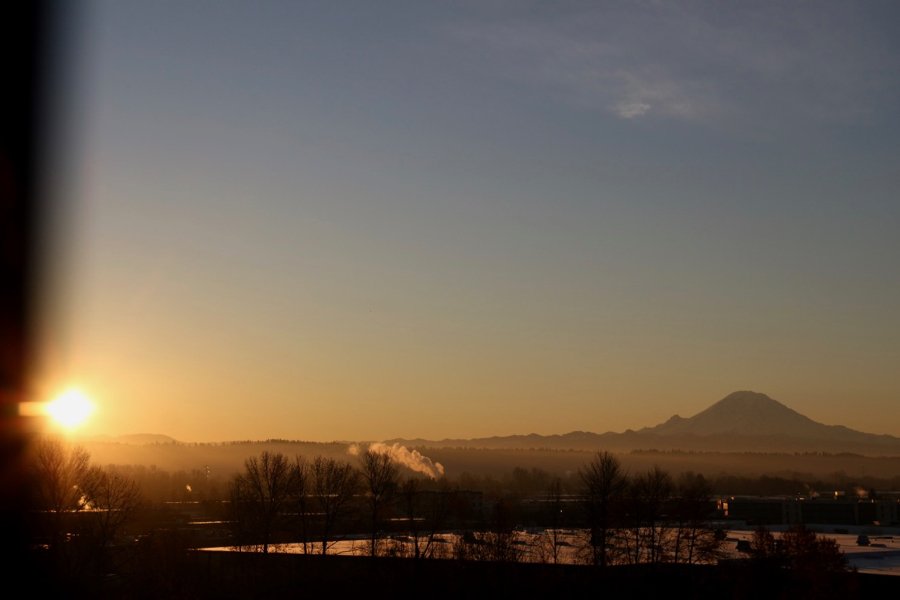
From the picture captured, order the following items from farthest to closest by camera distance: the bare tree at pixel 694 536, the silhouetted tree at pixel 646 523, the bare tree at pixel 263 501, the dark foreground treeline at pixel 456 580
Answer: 1. the bare tree at pixel 263 501
2. the silhouetted tree at pixel 646 523
3. the bare tree at pixel 694 536
4. the dark foreground treeline at pixel 456 580

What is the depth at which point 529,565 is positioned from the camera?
224 ft

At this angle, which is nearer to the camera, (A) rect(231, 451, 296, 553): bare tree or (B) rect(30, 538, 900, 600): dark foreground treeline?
(B) rect(30, 538, 900, 600): dark foreground treeline

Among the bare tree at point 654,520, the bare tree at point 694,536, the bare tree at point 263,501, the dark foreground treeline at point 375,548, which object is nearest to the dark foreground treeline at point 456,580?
the dark foreground treeline at point 375,548

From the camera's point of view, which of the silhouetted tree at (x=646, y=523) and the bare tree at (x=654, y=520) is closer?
the bare tree at (x=654, y=520)

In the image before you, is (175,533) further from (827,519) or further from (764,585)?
(827,519)

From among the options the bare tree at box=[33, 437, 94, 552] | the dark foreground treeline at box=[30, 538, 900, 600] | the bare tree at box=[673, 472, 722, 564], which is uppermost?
the bare tree at box=[33, 437, 94, 552]

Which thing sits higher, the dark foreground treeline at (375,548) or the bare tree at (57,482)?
the bare tree at (57,482)

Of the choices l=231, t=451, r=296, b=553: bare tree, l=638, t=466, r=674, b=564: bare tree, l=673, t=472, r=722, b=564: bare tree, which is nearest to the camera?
l=673, t=472, r=722, b=564: bare tree

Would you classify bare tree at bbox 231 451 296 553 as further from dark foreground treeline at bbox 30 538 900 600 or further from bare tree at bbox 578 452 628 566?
bare tree at bbox 578 452 628 566

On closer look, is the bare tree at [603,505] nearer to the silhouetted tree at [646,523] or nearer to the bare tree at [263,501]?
the silhouetted tree at [646,523]

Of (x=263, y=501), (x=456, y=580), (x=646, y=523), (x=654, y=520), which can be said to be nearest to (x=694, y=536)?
(x=654, y=520)

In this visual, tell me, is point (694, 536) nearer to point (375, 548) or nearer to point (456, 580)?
point (456, 580)

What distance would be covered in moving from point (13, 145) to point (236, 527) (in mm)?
68859

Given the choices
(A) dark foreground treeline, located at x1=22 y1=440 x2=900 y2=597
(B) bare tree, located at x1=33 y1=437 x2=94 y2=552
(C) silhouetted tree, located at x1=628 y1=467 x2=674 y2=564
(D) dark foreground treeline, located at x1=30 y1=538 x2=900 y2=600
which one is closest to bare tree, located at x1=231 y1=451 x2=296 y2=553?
(A) dark foreground treeline, located at x1=22 y1=440 x2=900 y2=597
